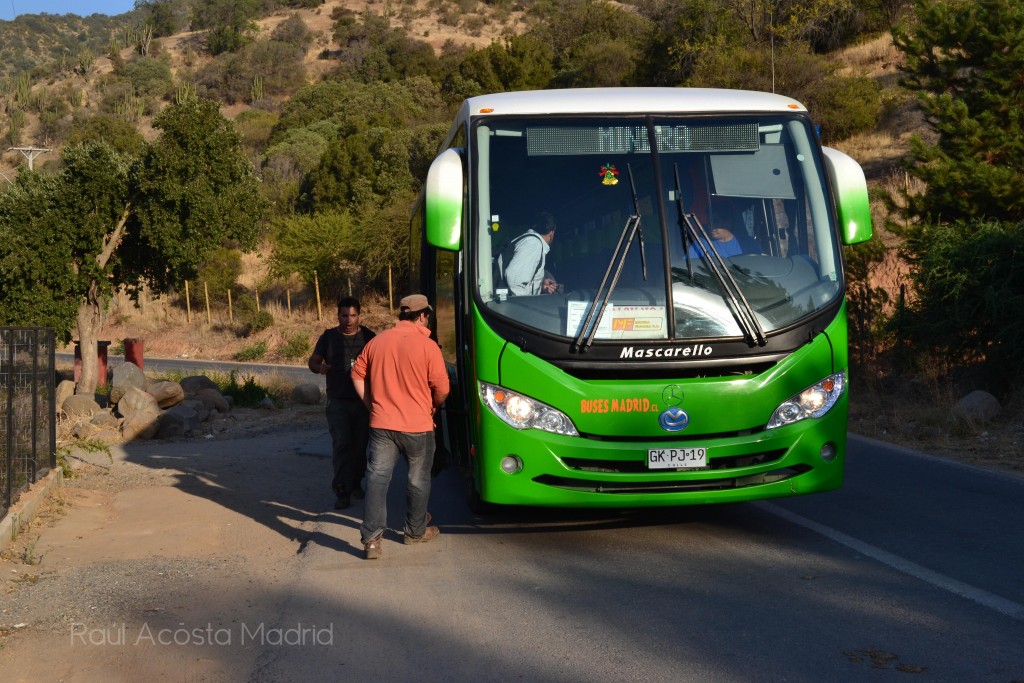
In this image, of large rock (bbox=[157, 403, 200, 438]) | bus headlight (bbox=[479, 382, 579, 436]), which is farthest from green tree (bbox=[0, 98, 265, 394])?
bus headlight (bbox=[479, 382, 579, 436])

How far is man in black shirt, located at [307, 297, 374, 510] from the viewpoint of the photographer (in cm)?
998

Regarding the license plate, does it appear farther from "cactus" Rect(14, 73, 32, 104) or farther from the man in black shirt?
"cactus" Rect(14, 73, 32, 104)

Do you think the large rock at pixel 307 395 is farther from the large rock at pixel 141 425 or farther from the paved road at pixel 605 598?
the paved road at pixel 605 598

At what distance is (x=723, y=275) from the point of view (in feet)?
24.3

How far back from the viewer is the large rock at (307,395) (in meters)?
20.9

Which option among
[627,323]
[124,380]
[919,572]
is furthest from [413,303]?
[124,380]

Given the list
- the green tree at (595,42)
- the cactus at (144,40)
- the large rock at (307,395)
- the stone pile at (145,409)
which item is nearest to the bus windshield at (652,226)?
the stone pile at (145,409)

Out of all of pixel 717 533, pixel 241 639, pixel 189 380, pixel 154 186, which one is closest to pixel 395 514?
pixel 717 533

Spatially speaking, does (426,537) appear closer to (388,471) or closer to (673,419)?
(388,471)

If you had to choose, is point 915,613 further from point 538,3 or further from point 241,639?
point 538,3

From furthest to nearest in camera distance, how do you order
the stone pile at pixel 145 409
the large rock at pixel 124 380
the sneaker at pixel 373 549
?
the large rock at pixel 124 380, the stone pile at pixel 145 409, the sneaker at pixel 373 549

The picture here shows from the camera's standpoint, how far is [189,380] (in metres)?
20.1

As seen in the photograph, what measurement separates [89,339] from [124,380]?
6007mm

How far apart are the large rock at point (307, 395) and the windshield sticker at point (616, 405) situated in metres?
14.3
